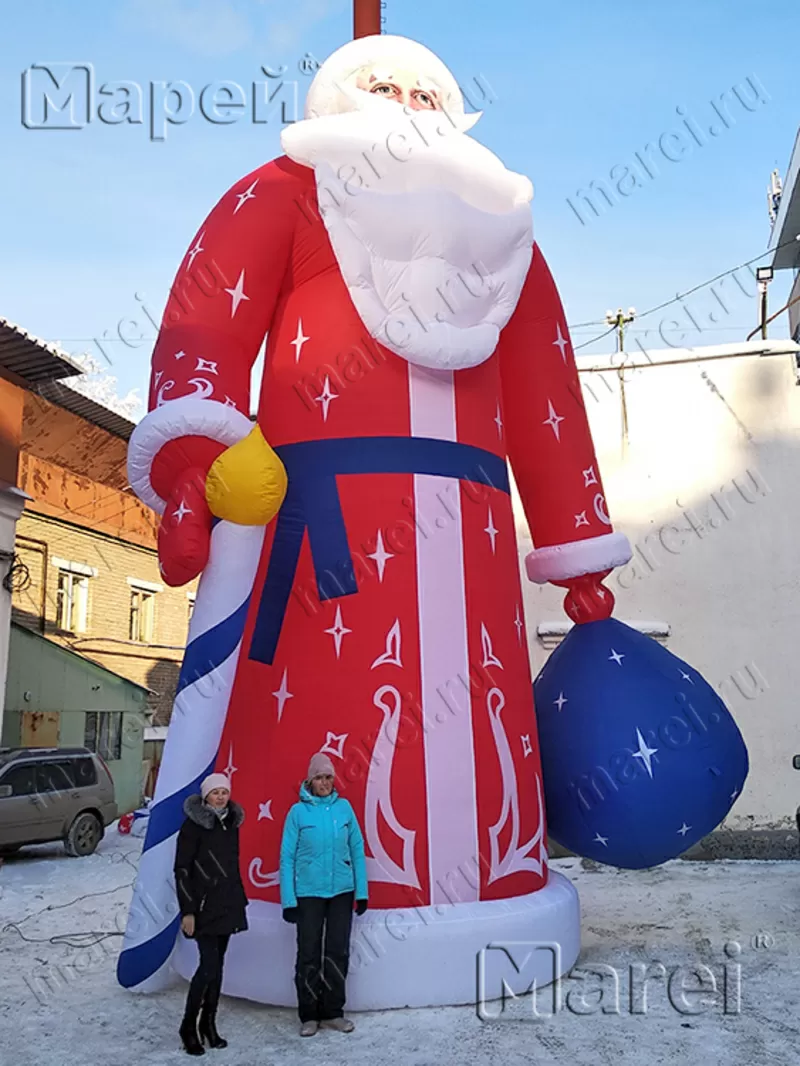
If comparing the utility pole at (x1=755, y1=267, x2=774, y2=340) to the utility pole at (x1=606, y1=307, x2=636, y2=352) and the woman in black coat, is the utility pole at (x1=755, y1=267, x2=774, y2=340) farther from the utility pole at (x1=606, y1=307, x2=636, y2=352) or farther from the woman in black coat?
the woman in black coat

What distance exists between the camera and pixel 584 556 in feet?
18.5

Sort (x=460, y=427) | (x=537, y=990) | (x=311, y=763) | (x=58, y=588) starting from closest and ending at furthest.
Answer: (x=311, y=763) < (x=537, y=990) < (x=460, y=427) < (x=58, y=588)

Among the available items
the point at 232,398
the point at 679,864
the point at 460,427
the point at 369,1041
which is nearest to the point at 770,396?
the point at 679,864

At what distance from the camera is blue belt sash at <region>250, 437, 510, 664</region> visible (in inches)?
196

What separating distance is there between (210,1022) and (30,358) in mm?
10458

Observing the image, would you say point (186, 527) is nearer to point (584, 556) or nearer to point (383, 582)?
point (383, 582)

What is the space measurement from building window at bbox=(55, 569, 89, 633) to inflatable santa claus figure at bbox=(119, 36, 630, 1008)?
1242 cm

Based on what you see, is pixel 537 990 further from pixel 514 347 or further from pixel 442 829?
pixel 514 347

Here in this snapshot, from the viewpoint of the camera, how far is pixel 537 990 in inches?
192

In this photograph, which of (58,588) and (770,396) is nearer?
(770,396)

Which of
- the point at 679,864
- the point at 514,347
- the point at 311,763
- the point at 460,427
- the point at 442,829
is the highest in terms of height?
the point at 514,347

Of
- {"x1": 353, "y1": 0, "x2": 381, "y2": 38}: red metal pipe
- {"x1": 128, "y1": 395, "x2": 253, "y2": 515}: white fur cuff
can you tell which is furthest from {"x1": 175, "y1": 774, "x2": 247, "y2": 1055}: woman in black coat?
{"x1": 353, "y1": 0, "x2": 381, "y2": 38}: red metal pipe

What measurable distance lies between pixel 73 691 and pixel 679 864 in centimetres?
984

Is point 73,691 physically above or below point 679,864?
above
